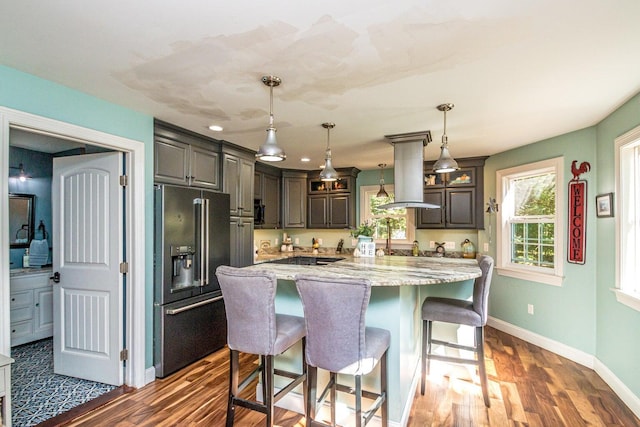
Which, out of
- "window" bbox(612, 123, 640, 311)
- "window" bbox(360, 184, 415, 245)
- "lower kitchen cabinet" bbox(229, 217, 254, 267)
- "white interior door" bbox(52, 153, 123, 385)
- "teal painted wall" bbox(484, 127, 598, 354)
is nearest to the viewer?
"window" bbox(612, 123, 640, 311)

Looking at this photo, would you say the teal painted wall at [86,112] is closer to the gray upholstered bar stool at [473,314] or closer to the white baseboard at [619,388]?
the gray upholstered bar stool at [473,314]

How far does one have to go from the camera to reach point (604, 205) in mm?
3104

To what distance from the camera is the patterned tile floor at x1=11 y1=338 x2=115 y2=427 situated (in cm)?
245

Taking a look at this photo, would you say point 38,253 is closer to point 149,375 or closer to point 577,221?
point 149,375

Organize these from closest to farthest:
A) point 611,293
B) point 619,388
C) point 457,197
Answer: point 619,388, point 611,293, point 457,197

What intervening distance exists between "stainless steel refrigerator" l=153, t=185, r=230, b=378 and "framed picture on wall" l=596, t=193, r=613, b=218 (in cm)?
374

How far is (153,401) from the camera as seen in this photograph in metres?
2.63

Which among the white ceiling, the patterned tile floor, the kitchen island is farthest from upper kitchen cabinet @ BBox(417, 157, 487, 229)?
the patterned tile floor

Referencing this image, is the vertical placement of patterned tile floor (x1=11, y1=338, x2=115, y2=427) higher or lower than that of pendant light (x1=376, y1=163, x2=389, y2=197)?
lower

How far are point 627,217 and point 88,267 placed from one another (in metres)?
4.66

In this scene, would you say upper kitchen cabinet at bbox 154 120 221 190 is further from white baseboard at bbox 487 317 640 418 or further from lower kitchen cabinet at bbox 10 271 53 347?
white baseboard at bbox 487 317 640 418

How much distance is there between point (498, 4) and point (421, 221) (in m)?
3.90

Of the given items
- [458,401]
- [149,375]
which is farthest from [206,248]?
[458,401]

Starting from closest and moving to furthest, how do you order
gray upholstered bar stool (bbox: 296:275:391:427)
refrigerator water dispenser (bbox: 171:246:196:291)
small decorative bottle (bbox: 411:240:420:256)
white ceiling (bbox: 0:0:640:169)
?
white ceiling (bbox: 0:0:640:169)
gray upholstered bar stool (bbox: 296:275:391:427)
refrigerator water dispenser (bbox: 171:246:196:291)
small decorative bottle (bbox: 411:240:420:256)
